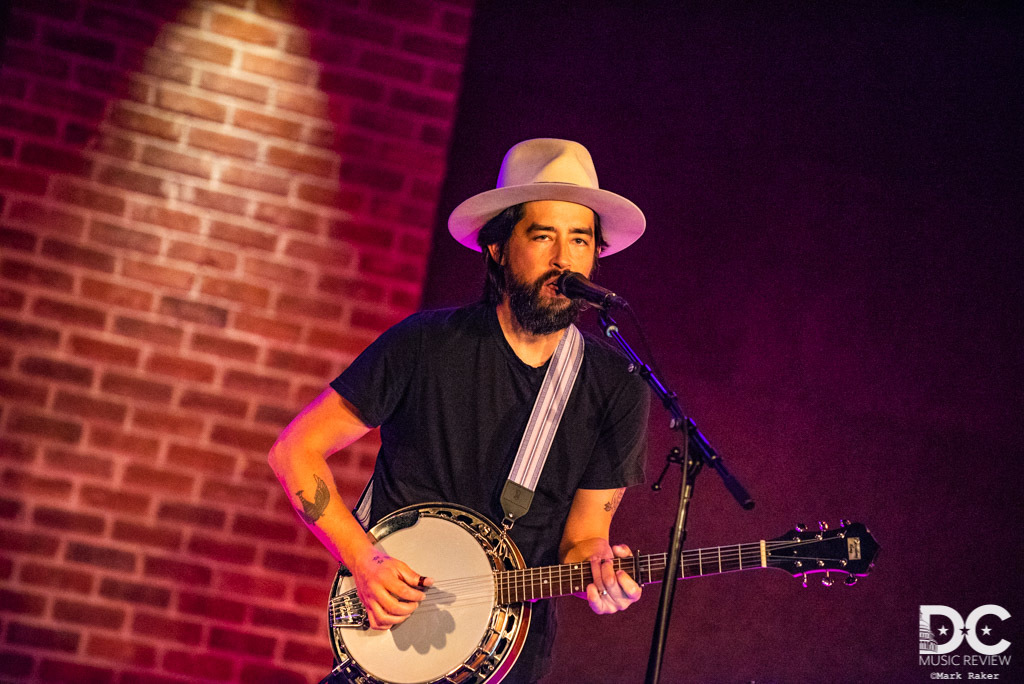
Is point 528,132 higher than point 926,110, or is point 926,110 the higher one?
point 926,110

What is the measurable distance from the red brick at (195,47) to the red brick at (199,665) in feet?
7.80

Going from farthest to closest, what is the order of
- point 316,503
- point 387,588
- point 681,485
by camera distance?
point 316,503 < point 387,588 < point 681,485

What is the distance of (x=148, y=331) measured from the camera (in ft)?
11.2

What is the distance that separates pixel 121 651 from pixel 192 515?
0.58 m

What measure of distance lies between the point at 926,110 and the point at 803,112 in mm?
555

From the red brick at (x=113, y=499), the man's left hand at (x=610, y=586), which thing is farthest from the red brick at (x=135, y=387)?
the man's left hand at (x=610, y=586)

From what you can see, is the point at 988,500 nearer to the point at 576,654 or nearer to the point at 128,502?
the point at 576,654

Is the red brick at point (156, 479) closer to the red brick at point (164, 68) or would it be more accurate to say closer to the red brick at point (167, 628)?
the red brick at point (167, 628)

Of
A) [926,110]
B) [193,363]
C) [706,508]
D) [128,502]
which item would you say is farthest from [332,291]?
[926,110]

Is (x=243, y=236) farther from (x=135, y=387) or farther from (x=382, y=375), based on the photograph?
(x=382, y=375)

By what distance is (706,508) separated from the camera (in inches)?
149

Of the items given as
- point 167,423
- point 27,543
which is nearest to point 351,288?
point 167,423

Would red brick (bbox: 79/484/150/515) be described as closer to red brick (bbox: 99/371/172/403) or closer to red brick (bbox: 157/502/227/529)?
red brick (bbox: 157/502/227/529)

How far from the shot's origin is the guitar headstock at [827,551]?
2215 millimetres
